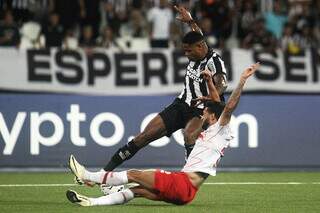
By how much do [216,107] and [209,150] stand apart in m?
0.49

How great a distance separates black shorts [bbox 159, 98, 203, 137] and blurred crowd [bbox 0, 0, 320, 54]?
596 centimetres

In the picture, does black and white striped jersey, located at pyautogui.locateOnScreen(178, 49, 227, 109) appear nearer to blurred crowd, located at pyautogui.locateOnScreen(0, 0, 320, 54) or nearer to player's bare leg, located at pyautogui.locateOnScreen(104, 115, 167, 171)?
player's bare leg, located at pyautogui.locateOnScreen(104, 115, 167, 171)

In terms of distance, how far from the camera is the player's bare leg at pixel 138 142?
13047 millimetres

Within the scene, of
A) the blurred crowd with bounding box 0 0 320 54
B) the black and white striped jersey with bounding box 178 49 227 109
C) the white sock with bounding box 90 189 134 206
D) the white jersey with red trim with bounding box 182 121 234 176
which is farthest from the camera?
the blurred crowd with bounding box 0 0 320 54

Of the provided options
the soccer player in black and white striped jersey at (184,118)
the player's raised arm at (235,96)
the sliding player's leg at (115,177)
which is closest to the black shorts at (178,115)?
the soccer player in black and white striped jersey at (184,118)

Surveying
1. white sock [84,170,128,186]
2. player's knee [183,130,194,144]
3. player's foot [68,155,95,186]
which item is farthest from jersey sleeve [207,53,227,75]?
player's foot [68,155,95,186]

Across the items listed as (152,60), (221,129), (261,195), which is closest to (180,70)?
(152,60)

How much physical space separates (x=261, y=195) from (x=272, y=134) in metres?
4.15

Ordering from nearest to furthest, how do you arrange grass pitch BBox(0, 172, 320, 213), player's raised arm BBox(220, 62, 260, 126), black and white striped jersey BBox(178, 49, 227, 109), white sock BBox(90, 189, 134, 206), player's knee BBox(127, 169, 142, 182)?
player's raised arm BBox(220, 62, 260, 126) → player's knee BBox(127, 169, 142, 182) → white sock BBox(90, 189, 134, 206) → grass pitch BBox(0, 172, 320, 213) → black and white striped jersey BBox(178, 49, 227, 109)

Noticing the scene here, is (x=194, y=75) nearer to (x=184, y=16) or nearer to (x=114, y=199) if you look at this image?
(x=184, y=16)

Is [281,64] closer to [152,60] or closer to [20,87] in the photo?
[152,60]

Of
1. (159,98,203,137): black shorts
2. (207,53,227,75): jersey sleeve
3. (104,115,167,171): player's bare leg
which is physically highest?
(207,53,227,75): jersey sleeve

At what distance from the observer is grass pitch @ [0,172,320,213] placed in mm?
11500

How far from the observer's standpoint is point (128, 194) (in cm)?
1132
